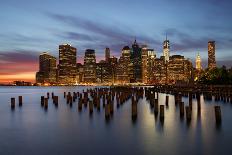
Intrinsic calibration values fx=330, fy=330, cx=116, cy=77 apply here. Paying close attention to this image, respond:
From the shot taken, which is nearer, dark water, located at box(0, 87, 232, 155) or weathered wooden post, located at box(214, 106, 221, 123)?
dark water, located at box(0, 87, 232, 155)

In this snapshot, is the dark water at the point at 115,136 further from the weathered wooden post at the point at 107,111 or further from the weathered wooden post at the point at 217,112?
the weathered wooden post at the point at 217,112

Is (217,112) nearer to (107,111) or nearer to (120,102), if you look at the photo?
(107,111)

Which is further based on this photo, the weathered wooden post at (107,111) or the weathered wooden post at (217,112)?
the weathered wooden post at (107,111)

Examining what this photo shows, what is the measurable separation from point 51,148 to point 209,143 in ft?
28.4

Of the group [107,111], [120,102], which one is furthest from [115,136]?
[120,102]

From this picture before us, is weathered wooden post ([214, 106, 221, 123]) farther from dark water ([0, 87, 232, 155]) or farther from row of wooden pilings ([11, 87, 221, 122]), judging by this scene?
dark water ([0, 87, 232, 155])

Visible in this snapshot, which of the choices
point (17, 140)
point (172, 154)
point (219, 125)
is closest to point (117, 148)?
point (172, 154)

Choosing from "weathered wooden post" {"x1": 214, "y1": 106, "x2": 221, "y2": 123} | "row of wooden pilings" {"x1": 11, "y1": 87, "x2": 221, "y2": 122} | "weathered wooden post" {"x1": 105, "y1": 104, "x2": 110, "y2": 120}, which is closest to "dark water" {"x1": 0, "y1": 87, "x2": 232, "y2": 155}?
"weathered wooden post" {"x1": 105, "y1": 104, "x2": 110, "y2": 120}

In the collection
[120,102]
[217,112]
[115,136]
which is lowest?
[115,136]

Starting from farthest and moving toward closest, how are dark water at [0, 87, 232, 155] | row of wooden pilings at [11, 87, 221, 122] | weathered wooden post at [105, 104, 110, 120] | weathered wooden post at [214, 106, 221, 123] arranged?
weathered wooden post at [105, 104, 110, 120] < row of wooden pilings at [11, 87, 221, 122] < weathered wooden post at [214, 106, 221, 123] < dark water at [0, 87, 232, 155]

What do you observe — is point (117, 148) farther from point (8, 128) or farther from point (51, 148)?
point (8, 128)

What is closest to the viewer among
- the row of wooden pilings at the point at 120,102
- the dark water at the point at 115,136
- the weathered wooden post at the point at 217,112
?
the dark water at the point at 115,136

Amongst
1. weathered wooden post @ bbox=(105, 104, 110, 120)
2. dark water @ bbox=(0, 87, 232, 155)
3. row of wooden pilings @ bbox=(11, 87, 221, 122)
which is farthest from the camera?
weathered wooden post @ bbox=(105, 104, 110, 120)

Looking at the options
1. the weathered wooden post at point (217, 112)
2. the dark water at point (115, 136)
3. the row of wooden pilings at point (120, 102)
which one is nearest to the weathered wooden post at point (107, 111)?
the row of wooden pilings at point (120, 102)
